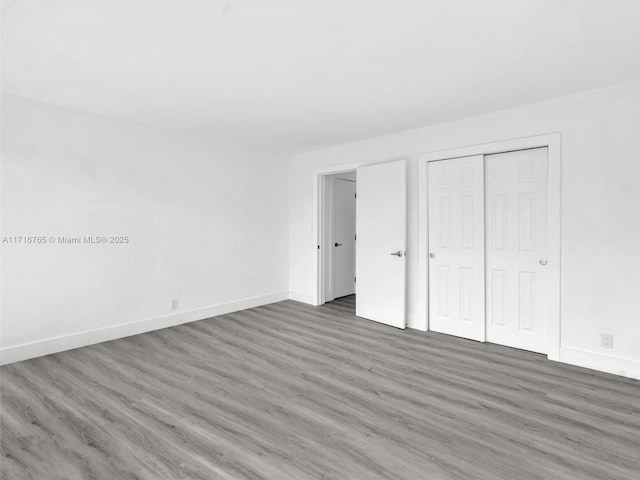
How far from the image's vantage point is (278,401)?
264 centimetres

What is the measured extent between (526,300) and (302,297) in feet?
10.5

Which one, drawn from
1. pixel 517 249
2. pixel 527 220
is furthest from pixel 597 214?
pixel 517 249

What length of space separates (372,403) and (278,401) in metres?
0.68

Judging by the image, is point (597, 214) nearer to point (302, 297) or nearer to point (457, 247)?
point (457, 247)

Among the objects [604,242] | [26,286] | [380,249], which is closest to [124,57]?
[26,286]

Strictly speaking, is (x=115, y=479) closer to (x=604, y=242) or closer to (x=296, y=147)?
(x=604, y=242)

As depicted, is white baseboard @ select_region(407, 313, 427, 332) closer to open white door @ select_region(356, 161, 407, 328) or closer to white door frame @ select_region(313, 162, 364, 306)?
open white door @ select_region(356, 161, 407, 328)

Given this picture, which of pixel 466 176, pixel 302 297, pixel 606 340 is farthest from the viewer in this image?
pixel 302 297

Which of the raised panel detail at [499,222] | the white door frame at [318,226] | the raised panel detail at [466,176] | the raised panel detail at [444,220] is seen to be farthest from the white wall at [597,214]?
the white door frame at [318,226]

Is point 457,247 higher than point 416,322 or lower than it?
higher

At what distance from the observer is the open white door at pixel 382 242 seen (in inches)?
172

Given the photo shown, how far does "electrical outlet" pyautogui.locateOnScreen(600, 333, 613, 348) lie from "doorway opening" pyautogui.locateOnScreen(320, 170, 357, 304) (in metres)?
3.48

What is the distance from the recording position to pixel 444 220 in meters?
4.14

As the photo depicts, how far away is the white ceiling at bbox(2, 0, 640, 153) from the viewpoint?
6.50 feet
